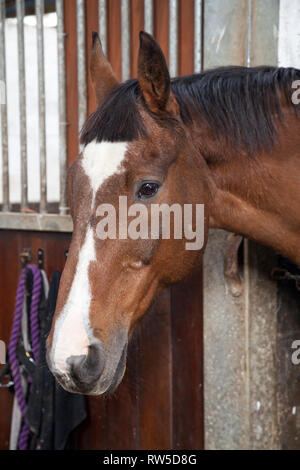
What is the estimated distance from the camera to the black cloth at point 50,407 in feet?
6.73

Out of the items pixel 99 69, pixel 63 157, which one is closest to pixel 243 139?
pixel 99 69

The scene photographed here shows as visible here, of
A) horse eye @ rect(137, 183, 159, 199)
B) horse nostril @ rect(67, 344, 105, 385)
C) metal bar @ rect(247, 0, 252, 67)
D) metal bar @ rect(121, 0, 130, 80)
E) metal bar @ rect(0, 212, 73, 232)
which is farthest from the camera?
metal bar @ rect(0, 212, 73, 232)

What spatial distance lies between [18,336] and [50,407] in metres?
0.34

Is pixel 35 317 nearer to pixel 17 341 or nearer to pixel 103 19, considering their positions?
pixel 17 341

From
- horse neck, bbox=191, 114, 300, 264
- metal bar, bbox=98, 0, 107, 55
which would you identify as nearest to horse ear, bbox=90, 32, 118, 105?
horse neck, bbox=191, 114, 300, 264

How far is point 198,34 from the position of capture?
185cm

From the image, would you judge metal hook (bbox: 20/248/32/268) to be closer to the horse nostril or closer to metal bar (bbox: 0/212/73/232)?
metal bar (bbox: 0/212/73/232)

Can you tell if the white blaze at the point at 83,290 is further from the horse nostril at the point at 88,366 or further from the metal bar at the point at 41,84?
the metal bar at the point at 41,84

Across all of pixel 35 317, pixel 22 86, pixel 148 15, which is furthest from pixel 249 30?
pixel 35 317

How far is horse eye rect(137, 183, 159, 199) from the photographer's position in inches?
50.8

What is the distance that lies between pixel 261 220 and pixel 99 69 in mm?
654

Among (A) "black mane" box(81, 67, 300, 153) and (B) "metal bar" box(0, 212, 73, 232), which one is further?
(B) "metal bar" box(0, 212, 73, 232)

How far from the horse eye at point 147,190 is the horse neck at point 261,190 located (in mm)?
192

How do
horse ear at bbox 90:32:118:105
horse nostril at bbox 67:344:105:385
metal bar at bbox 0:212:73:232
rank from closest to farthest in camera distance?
horse nostril at bbox 67:344:105:385
horse ear at bbox 90:32:118:105
metal bar at bbox 0:212:73:232
